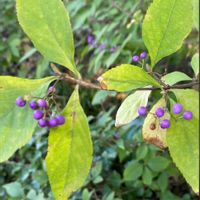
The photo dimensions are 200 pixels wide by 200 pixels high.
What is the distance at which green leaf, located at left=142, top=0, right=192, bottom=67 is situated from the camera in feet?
2.75

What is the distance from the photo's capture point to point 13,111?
2.87ft

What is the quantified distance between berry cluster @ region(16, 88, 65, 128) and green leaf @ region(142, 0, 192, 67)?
218 millimetres

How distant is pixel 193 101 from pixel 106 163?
1179 millimetres

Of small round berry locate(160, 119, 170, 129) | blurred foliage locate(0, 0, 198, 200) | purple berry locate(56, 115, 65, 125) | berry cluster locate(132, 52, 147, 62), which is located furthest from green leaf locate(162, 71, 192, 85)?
blurred foliage locate(0, 0, 198, 200)

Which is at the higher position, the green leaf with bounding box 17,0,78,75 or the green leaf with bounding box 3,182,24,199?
the green leaf with bounding box 17,0,78,75

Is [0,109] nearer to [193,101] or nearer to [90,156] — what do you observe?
[90,156]

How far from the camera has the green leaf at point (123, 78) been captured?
0.75m

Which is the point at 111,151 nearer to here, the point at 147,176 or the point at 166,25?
the point at 147,176

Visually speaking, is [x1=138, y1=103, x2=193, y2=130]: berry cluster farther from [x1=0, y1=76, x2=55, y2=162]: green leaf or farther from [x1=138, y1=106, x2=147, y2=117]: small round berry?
[x1=0, y1=76, x2=55, y2=162]: green leaf

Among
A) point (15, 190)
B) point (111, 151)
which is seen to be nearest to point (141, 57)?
point (15, 190)

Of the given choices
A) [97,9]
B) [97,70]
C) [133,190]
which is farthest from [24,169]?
[97,9]

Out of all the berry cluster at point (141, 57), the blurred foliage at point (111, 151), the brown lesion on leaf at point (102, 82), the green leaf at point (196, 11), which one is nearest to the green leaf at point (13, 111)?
the brown lesion on leaf at point (102, 82)

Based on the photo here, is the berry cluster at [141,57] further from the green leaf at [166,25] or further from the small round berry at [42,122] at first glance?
the small round berry at [42,122]

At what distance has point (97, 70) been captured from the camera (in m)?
2.44
